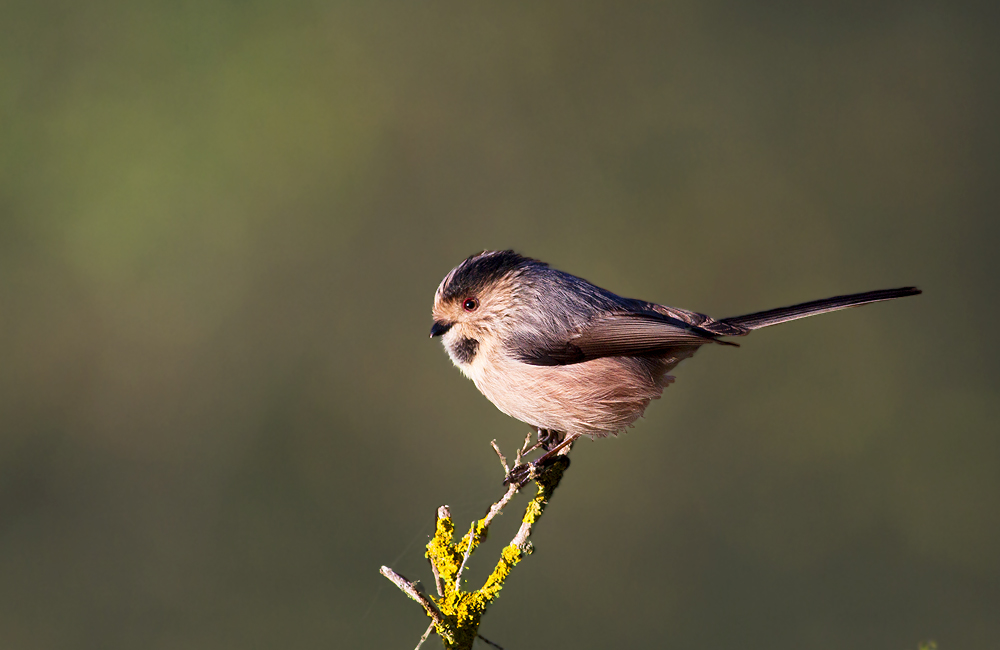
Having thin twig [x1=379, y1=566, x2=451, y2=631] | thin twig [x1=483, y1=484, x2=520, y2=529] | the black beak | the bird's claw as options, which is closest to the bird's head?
the black beak

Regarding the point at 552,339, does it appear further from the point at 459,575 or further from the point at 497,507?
the point at 459,575

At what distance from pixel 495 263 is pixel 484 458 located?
2.07 m

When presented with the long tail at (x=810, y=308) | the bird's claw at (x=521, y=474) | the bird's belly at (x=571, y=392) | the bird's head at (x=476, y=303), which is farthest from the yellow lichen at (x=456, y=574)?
the long tail at (x=810, y=308)

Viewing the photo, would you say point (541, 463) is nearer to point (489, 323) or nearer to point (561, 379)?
point (561, 379)

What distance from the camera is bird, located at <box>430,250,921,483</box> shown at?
1759 millimetres

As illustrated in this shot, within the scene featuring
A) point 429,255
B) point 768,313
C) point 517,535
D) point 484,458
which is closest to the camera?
point 517,535

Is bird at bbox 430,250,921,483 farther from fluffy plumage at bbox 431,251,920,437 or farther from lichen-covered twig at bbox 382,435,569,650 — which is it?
lichen-covered twig at bbox 382,435,569,650

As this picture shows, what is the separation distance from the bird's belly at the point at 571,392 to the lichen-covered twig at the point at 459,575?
0.24 meters

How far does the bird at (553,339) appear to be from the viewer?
176cm

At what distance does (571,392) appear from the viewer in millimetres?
1776

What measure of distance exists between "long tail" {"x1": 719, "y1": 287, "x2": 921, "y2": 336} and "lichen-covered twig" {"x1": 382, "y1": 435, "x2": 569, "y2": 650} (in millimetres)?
719

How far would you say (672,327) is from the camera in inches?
70.6

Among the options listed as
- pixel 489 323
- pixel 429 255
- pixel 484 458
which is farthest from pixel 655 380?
pixel 429 255

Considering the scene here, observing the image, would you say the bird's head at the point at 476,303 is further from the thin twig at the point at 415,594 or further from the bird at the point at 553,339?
the thin twig at the point at 415,594
